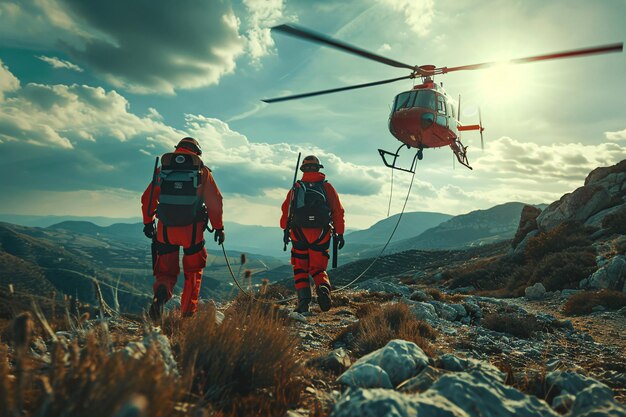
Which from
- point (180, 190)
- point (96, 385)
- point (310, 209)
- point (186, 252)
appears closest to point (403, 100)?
point (310, 209)

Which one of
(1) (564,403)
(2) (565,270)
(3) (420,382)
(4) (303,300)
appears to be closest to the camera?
(1) (564,403)

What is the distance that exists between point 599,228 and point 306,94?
1612cm

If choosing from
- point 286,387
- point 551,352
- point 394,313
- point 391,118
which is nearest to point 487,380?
point 286,387

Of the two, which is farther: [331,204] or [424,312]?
[331,204]

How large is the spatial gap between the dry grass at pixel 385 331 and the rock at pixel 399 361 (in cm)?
86

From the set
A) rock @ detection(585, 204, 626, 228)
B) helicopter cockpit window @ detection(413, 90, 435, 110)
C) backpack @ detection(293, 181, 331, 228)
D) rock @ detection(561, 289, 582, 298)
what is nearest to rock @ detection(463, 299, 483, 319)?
backpack @ detection(293, 181, 331, 228)

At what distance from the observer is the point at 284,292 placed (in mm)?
11977

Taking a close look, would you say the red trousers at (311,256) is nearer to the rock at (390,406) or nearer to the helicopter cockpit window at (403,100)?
the rock at (390,406)

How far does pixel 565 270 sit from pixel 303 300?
9.84m

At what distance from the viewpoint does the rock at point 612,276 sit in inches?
405

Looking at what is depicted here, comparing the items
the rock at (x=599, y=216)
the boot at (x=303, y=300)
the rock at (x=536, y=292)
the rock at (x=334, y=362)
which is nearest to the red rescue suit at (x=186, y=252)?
the boot at (x=303, y=300)

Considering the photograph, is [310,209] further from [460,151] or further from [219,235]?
[460,151]

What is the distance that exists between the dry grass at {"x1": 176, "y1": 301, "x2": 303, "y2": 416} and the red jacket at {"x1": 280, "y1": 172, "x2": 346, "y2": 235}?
550 cm

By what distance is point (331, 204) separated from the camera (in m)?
8.59
